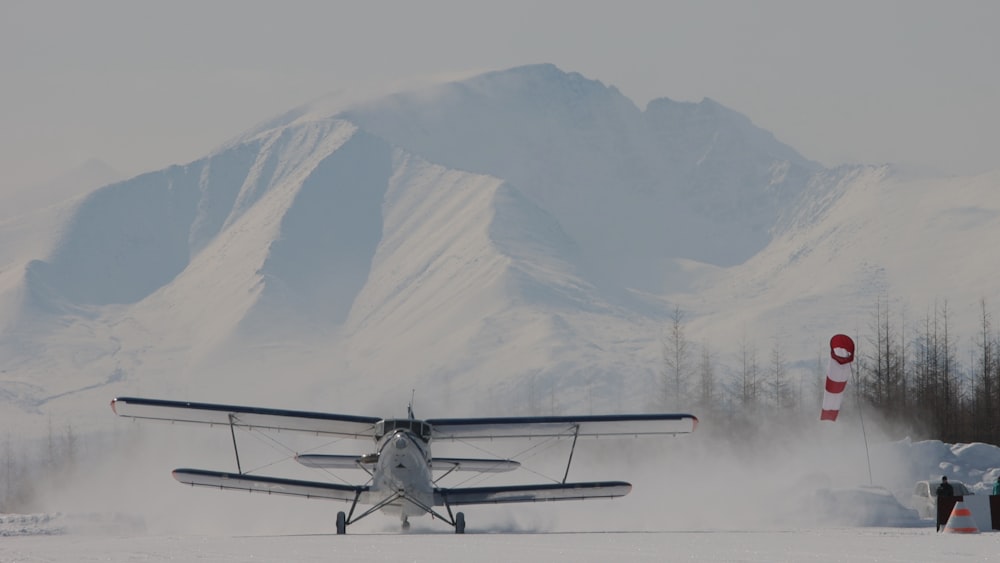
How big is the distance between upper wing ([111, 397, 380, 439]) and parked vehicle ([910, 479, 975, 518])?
43.8 feet

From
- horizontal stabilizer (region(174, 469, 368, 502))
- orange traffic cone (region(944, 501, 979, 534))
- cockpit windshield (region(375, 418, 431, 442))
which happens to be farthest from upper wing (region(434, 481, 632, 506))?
orange traffic cone (region(944, 501, 979, 534))

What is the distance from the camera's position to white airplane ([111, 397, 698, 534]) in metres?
30.2

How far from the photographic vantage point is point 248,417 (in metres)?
32.2

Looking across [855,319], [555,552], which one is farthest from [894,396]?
[855,319]

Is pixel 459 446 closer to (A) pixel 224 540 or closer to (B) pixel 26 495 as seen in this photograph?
(B) pixel 26 495

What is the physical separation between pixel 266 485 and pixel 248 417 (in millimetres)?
1786

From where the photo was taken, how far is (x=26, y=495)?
87562mm

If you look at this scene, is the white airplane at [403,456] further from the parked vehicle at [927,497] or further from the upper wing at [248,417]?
the parked vehicle at [927,497]

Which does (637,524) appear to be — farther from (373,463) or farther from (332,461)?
(332,461)

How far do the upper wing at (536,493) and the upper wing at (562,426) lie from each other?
140 cm

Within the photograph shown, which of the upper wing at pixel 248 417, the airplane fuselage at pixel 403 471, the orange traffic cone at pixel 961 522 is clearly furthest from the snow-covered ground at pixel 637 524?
the upper wing at pixel 248 417

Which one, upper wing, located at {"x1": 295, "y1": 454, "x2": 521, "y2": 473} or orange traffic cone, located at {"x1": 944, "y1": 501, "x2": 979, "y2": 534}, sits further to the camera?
upper wing, located at {"x1": 295, "y1": 454, "x2": 521, "y2": 473}

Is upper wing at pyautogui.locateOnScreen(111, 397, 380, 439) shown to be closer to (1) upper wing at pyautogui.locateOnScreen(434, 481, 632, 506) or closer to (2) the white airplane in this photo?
(2) the white airplane

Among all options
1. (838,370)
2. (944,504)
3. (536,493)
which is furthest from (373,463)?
(838,370)
